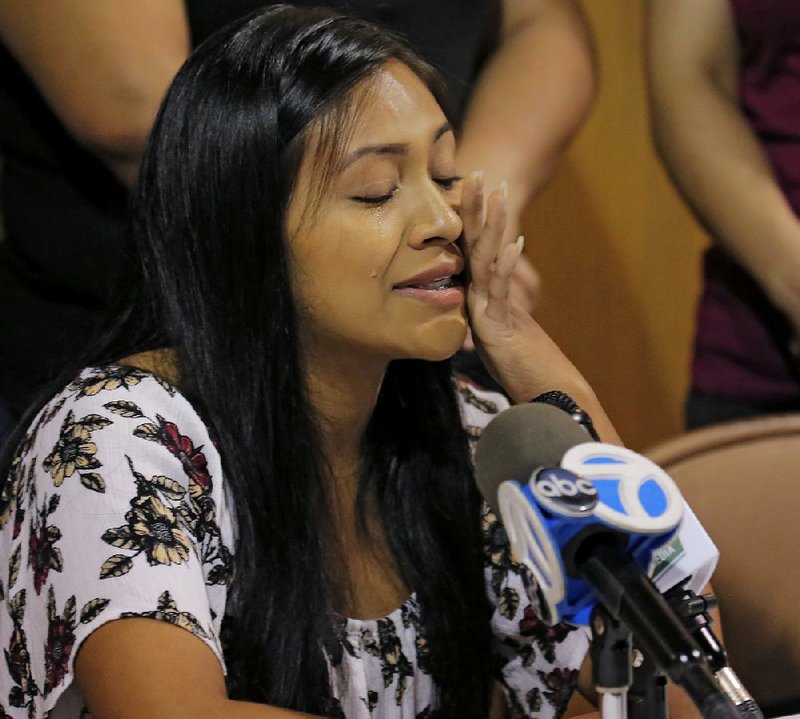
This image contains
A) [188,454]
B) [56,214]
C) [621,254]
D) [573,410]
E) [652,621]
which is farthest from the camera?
[621,254]

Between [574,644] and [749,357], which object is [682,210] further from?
[574,644]

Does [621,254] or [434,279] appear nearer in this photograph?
[434,279]

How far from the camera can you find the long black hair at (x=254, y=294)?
1.30 m

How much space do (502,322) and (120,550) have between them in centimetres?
49

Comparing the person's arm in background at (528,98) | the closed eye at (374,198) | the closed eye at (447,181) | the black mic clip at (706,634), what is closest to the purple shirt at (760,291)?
the person's arm in background at (528,98)

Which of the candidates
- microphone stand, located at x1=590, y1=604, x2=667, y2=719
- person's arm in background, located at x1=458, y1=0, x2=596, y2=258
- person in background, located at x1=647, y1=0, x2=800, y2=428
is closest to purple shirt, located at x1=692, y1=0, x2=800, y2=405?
person in background, located at x1=647, y1=0, x2=800, y2=428

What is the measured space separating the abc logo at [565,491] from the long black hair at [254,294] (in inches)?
22.1

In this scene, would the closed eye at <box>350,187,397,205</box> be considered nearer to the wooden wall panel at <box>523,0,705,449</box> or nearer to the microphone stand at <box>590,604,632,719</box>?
the microphone stand at <box>590,604,632,719</box>

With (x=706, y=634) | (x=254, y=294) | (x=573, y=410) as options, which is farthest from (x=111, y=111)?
(x=706, y=634)

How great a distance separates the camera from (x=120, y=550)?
115 cm

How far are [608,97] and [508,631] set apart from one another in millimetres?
1379

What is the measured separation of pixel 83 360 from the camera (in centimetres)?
137

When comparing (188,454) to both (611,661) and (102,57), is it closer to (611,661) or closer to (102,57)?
(102,57)

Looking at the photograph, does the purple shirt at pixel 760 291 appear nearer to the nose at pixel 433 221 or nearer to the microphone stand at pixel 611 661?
the nose at pixel 433 221
